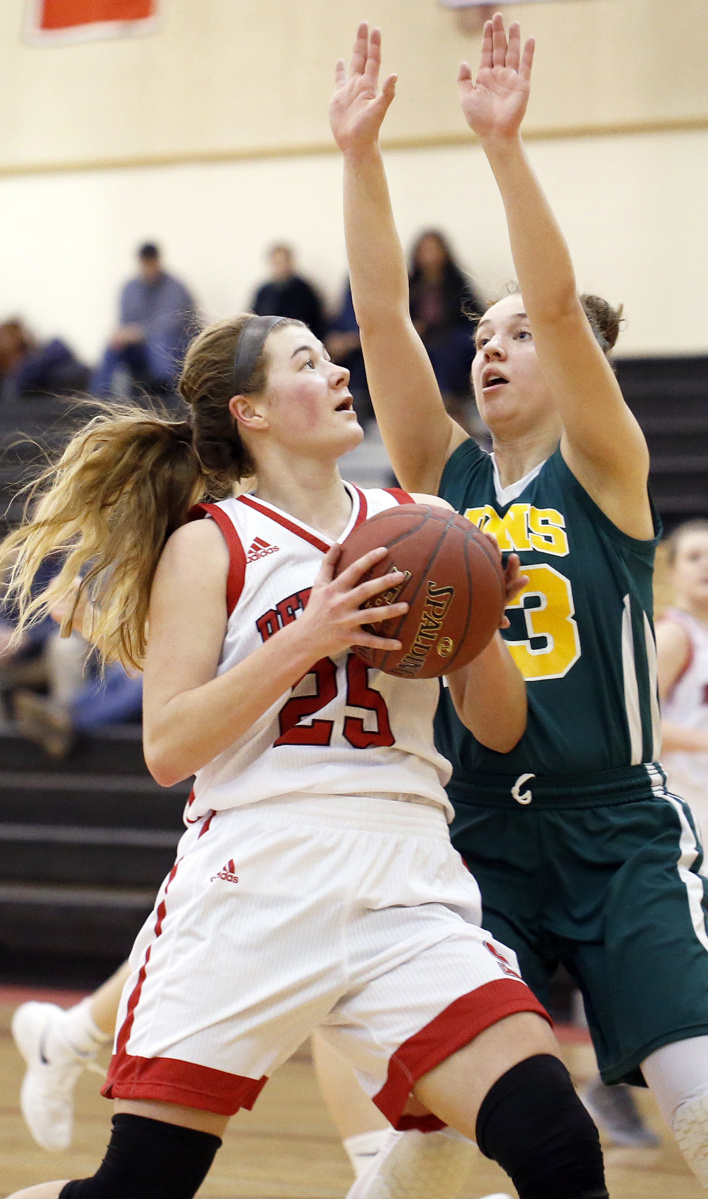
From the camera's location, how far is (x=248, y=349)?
2340mm

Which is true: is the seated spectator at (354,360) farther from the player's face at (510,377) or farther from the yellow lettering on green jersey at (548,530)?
the yellow lettering on green jersey at (548,530)

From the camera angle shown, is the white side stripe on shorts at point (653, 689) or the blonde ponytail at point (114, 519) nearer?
the blonde ponytail at point (114, 519)

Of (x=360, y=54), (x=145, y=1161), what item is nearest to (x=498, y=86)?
(x=360, y=54)

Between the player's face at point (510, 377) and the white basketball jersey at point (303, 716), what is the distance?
56 cm

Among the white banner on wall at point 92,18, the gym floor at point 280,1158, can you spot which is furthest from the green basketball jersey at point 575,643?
the white banner on wall at point 92,18

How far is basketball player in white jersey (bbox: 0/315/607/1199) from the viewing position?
1883 mm

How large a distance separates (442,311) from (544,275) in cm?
670

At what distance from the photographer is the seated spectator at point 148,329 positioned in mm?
9758

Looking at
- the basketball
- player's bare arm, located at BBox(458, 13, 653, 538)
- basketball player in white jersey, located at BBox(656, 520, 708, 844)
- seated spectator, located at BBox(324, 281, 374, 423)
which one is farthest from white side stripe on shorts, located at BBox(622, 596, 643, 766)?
seated spectator, located at BBox(324, 281, 374, 423)

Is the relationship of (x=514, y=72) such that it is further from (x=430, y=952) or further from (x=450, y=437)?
(x=430, y=952)

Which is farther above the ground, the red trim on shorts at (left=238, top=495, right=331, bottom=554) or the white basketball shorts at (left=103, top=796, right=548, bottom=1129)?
the red trim on shorts at (left=238, top=495, right=331, bottom=554)

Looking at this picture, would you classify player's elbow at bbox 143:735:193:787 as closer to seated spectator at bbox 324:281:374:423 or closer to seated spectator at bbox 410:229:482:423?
seated spectator at bbox 410:229:482:423

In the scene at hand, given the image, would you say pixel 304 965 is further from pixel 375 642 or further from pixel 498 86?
pixel 498 86

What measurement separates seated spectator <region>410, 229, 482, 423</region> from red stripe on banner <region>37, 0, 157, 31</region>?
4.21 metres
